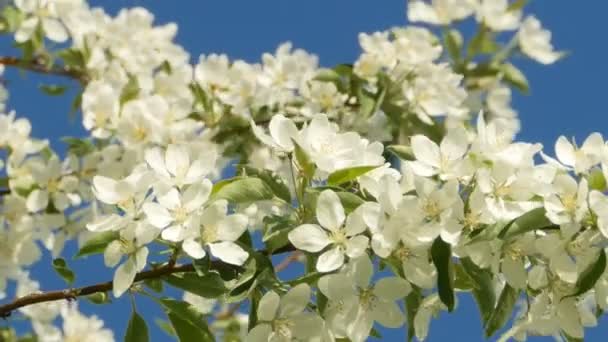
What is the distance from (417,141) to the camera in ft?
6.02

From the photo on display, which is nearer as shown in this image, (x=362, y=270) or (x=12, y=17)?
(x=362, y=270)

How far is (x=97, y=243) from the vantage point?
6.07 feet

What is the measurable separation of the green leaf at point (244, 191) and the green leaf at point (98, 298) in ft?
0.98

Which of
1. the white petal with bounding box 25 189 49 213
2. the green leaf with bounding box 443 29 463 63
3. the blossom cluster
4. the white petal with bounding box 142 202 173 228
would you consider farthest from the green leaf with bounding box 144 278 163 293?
the green leaf with bounding box 443 29 463 63

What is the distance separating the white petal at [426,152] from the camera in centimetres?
179

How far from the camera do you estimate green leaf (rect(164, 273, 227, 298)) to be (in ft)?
5.79

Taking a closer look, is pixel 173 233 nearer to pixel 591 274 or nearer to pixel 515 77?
pixel 591 274

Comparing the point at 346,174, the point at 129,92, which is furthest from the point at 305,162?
the point at 129,92

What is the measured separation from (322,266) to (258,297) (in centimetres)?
13

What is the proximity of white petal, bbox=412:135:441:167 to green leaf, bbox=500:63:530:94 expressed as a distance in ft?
6.62

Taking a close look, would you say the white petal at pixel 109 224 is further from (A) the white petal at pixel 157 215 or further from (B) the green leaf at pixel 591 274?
(B) the green leaf at pixel 591 274

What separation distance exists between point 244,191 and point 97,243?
0.25 meters

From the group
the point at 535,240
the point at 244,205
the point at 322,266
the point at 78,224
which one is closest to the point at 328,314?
the point at 322,266

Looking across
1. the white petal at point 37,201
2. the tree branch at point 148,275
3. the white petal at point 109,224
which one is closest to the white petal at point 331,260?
the tree branch at point 148,275
